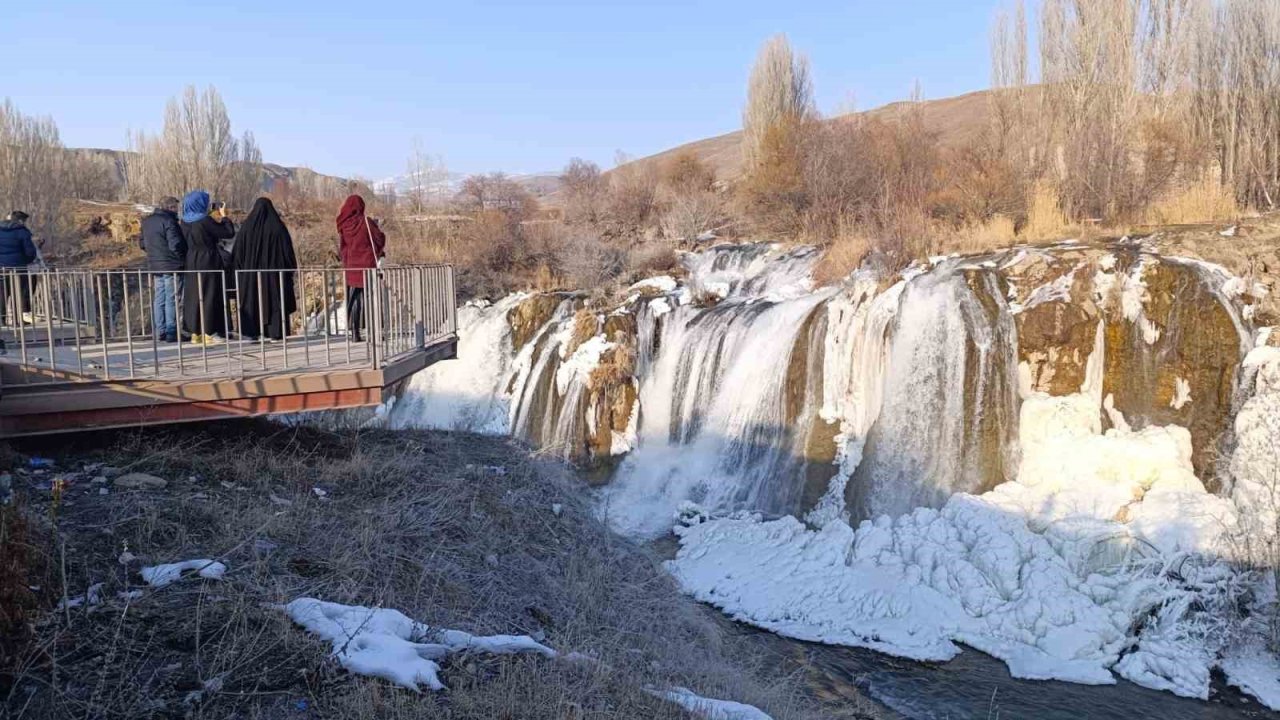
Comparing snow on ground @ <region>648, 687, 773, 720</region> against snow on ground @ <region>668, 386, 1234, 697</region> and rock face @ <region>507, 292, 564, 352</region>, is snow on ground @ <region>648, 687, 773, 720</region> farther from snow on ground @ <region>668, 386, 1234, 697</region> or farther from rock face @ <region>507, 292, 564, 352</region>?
rock face @ <region>507, 292, 564, 352</region>

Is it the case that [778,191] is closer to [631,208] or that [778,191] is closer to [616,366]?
[631,208]

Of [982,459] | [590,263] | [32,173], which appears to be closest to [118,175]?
[32,173]

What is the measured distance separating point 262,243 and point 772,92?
1157 inches

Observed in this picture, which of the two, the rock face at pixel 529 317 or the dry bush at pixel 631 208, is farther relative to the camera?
the dry bush at pixel 631 208

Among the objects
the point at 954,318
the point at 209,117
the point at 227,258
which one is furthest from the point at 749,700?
the point at 209,117

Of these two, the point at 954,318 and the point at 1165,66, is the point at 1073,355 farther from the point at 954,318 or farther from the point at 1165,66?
the point at 1165,66

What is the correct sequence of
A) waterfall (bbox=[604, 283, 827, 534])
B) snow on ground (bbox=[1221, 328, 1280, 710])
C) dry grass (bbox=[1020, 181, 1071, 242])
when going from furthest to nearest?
1. dry grass (bbox=[1020, 181, 1071, 242])
2. waterfall (bbox=[604, 283, 827, 534])
3. snow on ground (bbox=[1221, 328, 1280, 710])

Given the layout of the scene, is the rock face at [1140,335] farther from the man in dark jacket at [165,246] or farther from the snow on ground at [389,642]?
the man in dark jacket at [165,246]

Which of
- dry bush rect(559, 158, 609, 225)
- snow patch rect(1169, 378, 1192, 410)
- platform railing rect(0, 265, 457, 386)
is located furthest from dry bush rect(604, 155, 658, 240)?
platform railing rect(0, 265, 457, 386)

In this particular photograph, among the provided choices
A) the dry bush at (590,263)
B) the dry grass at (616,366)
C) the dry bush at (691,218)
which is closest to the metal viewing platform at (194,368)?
the dry grass at (616,366)

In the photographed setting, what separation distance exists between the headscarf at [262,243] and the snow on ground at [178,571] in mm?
3992

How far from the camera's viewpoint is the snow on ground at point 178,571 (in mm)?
4729

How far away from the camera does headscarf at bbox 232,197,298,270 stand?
8391mm

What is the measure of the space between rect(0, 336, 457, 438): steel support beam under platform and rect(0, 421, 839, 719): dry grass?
0.32m
